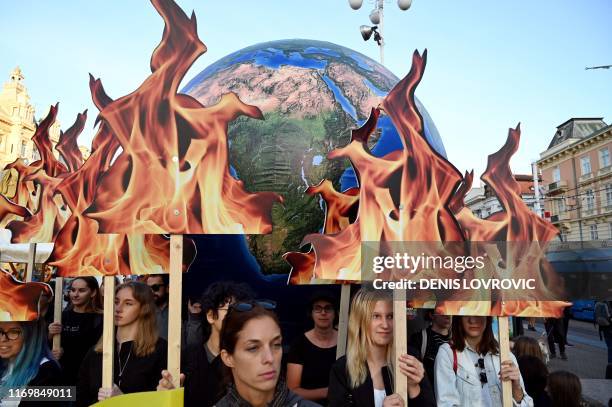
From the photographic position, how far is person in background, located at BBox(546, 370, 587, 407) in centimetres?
364

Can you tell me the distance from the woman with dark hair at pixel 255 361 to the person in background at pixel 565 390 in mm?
2554

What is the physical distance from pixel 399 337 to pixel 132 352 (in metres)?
2.10

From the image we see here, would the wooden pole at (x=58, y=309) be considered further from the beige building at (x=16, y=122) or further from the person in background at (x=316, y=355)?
the beige building at (x=16, y=122)

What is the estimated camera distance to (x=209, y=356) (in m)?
3.53

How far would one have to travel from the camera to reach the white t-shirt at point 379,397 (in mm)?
2730

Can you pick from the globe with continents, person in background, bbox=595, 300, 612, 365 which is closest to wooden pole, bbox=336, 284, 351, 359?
the globe with continents

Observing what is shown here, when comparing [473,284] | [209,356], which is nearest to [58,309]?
[209,356]

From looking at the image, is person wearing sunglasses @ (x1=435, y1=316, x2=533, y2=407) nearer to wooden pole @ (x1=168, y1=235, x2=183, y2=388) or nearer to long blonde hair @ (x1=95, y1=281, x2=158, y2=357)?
wooden pole @ (x1=168, y1=235, x2=183, y2=388)

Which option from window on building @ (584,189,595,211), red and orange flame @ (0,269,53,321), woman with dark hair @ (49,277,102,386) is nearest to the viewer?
red and orange flame @ (0,269,53,321)

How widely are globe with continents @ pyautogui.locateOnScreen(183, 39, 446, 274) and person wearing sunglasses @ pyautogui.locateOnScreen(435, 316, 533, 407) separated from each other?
186 centimetres

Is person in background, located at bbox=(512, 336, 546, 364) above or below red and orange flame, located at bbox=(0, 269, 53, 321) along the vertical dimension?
below

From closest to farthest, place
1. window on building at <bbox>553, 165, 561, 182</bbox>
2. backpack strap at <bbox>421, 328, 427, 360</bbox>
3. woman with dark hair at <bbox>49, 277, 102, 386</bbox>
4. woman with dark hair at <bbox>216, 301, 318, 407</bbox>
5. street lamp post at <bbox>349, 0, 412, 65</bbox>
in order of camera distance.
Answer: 1. woman with dark hair at <bbox>216, 301, 318, 407</bbox>
2. backpack strap at <bbox>421, 328, 427, 360</bbox>
3. woman with dark hair at <bbox>49, 277, 102, 386</bbox>
4. street lamp post at <bbox>349, 0, 412, 65</bbox>
5. window on building at <bbox>553, 165, 561, 182</bbox>

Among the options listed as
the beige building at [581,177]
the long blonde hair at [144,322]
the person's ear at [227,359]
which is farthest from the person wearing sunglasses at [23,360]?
the beige building at [581,177]

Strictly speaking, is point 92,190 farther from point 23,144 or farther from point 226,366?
point 23,144
